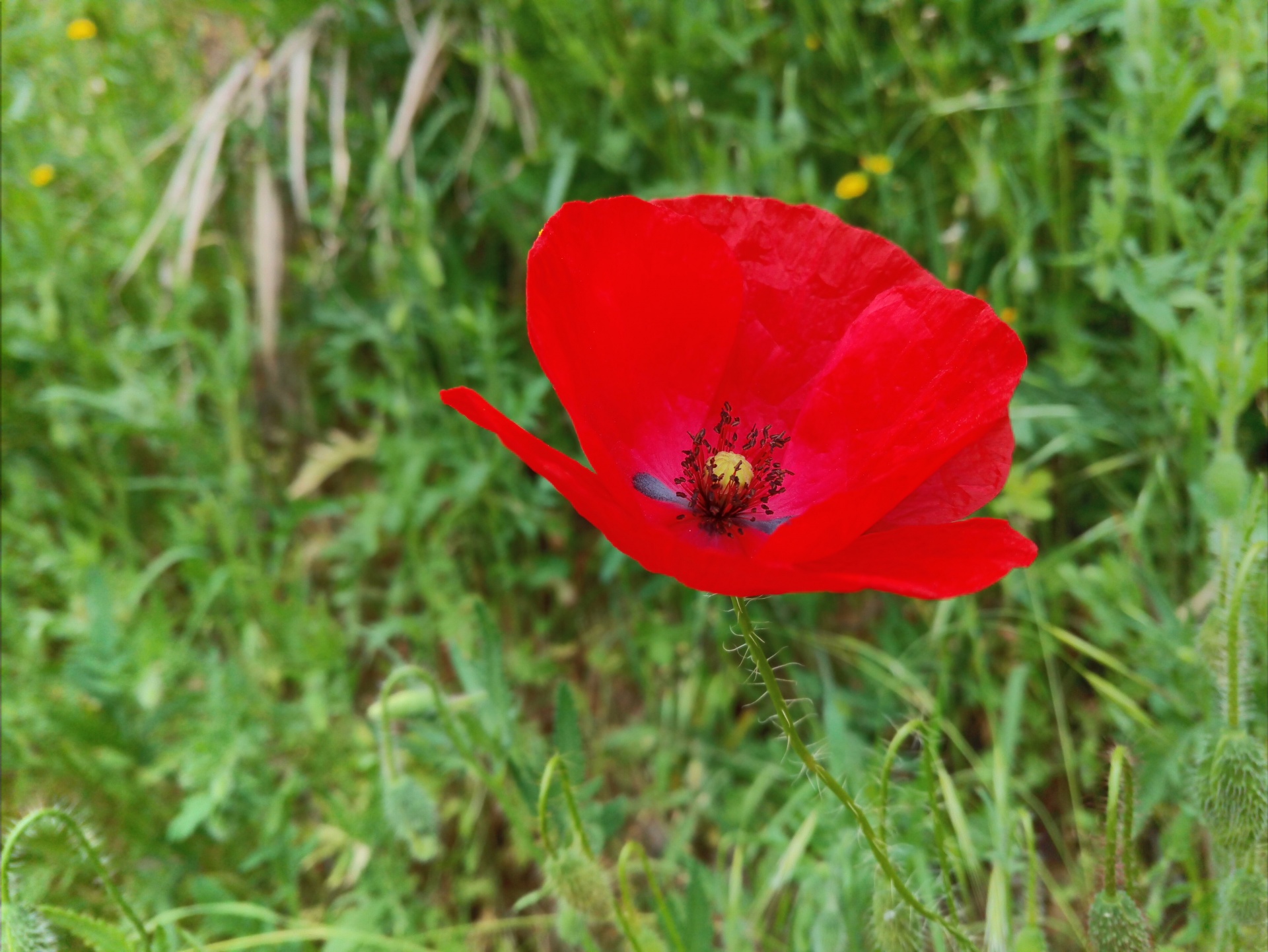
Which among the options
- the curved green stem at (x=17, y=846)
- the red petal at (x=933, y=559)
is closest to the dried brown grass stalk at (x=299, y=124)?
the curved green stem at (x=17, y=846)

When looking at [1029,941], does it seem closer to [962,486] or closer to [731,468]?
[962,486]

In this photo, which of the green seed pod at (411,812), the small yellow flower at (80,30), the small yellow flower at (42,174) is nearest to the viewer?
the green seed pod at (411,812)

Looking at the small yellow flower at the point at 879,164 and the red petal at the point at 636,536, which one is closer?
the red petal at the point at 636,536

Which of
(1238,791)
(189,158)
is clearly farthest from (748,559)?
(189,158)

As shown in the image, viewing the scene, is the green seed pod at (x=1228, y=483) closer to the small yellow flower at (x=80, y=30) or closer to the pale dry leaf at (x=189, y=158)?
the pale dry leaf at (x=189, y=158)

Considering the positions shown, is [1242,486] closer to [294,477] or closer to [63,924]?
[63,924]

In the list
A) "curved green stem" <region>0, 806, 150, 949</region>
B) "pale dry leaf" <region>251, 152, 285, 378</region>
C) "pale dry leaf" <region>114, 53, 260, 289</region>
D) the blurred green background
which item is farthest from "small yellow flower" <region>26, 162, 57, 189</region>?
"curved green stem" <region>0, 806, 150, 949</region>

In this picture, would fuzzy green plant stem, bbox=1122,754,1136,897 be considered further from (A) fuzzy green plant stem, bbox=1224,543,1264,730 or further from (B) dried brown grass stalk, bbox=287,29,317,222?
(B) dried brown grass stalk, bbox=287,29,317,222
